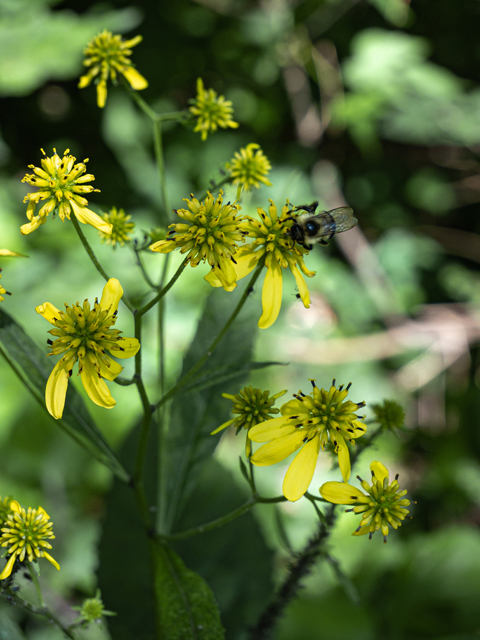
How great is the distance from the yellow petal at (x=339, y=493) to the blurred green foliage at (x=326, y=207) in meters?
1.08

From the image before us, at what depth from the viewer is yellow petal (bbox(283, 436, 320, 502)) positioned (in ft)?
2.05

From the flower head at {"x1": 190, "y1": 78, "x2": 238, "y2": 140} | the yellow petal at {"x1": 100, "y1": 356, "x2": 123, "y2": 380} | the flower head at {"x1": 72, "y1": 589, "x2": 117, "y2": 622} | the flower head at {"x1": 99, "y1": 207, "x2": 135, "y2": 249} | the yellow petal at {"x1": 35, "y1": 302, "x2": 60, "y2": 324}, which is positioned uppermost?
the flower head at {"x1": 190, "y1": 78, "x2": 238, "y2": 140}

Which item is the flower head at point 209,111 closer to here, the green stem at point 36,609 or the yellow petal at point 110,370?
the yellow petal at point 110,370

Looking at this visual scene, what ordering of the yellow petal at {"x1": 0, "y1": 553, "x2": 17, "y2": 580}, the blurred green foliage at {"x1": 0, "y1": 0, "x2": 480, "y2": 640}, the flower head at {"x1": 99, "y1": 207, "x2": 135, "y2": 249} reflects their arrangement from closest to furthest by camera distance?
the yellow petal at {"x1": 0, "y1": 553, "x2": 17, "y2": 580}
the flower head at {"x1": 99, "y1": 207, "x2": 135, "y2": 249}
the blurred green foliage at {"x1": 0, "y1": 0, "x2": 480, "y2": 640}

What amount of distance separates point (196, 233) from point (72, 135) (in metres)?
2.36

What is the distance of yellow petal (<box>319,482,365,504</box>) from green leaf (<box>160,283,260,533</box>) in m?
0.27

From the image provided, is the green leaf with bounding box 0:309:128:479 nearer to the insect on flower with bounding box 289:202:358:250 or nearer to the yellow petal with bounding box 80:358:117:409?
the yellow petal with bounding box 80:358:117:409

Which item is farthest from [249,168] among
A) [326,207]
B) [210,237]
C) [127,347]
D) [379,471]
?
[326,207]

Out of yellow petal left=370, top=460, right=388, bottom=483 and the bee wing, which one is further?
the bee wing

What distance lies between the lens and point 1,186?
7.61 feet

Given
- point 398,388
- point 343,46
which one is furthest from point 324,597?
point 343,46

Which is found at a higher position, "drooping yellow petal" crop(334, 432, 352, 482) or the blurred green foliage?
the blurred green foliage

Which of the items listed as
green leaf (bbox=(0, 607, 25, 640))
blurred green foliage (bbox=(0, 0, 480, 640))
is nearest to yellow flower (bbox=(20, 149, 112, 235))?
green leaf (bbox=(0, 607, 25, 640))

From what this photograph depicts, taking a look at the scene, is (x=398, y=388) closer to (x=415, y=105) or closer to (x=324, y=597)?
(x=324, y=597)
